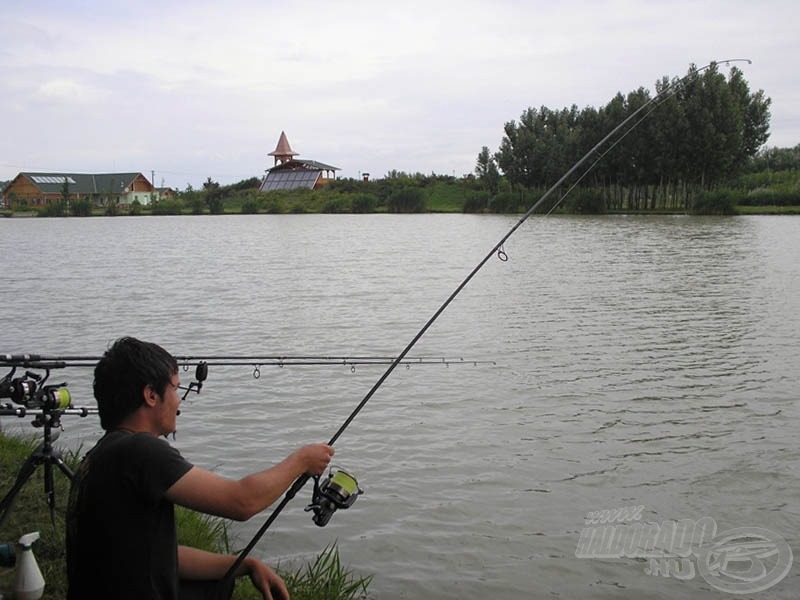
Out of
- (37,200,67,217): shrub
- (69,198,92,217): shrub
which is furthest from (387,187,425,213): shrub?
(37,200,67,217): shrub

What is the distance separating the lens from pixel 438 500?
634cm

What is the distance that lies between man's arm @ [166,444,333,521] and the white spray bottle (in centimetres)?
167

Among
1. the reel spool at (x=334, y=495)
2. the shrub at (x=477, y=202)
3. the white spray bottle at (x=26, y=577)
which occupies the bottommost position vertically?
the white spray bottle at (x=26, y=577)

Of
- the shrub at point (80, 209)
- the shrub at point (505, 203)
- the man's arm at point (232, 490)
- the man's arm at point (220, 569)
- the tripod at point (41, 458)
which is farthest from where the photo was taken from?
the shrub at point (80, 209)

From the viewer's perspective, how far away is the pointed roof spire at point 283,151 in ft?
390

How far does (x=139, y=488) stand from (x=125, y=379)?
38cm

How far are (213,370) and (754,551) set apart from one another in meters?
7.15

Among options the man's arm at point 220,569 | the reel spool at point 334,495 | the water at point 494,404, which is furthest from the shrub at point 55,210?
the reel spool at point 334,495

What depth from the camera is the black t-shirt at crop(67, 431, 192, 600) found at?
7.82ft

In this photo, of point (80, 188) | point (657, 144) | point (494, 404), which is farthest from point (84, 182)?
point (494, 404)

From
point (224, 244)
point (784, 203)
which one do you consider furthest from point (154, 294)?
point (784, 203)

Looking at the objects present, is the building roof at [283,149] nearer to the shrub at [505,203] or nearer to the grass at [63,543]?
the shrub at [505,203]

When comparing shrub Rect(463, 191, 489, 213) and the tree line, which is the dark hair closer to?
the tree line

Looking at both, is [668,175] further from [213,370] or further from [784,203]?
[213,370]
